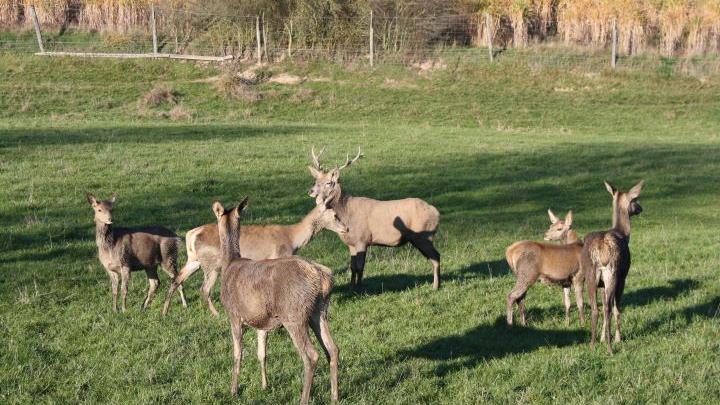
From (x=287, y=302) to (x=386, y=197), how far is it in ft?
42.5

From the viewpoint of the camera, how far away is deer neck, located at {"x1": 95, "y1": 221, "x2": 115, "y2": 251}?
437 inches

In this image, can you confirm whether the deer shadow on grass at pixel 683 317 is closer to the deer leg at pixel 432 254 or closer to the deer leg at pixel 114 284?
the deer leg at pixel 432 254

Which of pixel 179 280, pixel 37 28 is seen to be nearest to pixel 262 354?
pixel 179 280

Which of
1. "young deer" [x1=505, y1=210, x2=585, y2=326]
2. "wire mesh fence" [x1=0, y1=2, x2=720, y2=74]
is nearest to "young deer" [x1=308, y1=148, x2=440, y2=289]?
"young deer" [x1=505, y1=210, x2=585, y2=326]

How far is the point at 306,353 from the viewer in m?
7.07

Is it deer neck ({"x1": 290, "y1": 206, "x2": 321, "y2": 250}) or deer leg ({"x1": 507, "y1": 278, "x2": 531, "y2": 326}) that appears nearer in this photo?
deer leg ({"x1": 507, "y1": 278, "x2": 531, "y2": 326})

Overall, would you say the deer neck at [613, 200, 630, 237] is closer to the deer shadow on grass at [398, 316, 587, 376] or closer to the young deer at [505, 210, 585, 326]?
the young deer at [505, 210, 585, 326]

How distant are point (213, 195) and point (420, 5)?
2852 cm

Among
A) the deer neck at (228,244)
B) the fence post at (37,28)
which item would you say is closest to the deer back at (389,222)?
the deer neck at (228,244)

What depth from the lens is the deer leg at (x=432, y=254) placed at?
39.7 ft

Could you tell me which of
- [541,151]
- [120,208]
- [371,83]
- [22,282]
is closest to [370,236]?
[22,282]

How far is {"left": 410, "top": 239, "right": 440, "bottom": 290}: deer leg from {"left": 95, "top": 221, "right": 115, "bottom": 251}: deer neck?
4.27 metres

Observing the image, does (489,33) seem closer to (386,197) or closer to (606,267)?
(386,197)

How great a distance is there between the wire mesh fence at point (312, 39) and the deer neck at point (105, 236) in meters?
30.8
